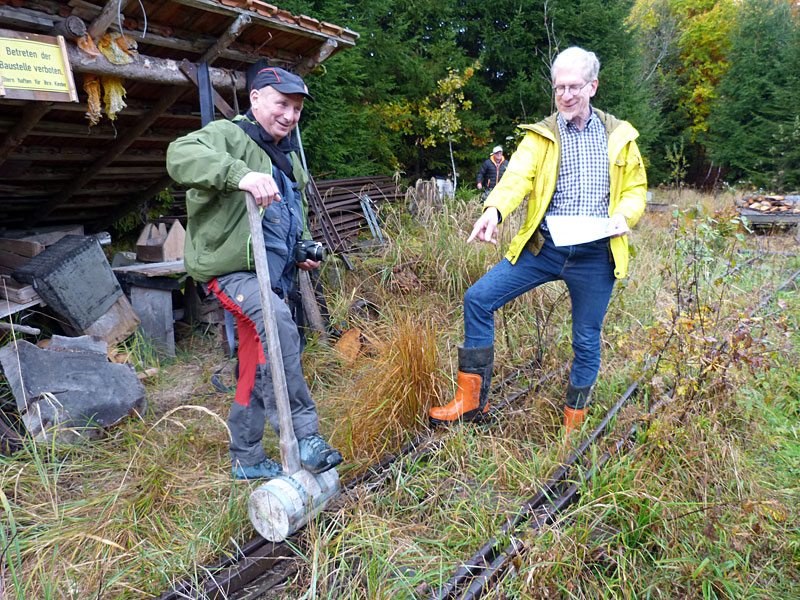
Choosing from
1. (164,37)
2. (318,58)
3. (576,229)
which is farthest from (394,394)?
(318,58)

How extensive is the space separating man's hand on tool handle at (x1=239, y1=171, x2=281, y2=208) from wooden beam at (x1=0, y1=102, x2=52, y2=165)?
8.42 ft

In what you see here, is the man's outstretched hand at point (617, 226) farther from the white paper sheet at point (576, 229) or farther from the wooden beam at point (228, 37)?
the wooden beam at point (228, 37)

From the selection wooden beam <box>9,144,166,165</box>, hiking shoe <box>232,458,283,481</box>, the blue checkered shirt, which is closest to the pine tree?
the blue checkered shirt

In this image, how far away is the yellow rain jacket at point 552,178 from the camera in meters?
2.84

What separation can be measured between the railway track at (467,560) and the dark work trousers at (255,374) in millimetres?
531

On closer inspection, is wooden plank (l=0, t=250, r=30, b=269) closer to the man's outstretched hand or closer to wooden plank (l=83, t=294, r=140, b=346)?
wooden plank (l=83, t=294, r=140, b=346)

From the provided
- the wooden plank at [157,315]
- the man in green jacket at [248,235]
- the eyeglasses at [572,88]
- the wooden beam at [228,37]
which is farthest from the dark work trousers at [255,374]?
the wooden plank at [157,315]

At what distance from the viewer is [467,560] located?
227 centimetres

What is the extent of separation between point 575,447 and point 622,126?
1.85 meters

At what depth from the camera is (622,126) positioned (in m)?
2.92

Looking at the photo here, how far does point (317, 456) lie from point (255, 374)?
1.91ft

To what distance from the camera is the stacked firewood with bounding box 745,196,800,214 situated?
11.2 m

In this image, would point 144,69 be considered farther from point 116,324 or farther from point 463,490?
point 463,490

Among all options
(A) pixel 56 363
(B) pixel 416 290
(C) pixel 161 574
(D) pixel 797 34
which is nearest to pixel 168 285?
(A) pixel 56 363
